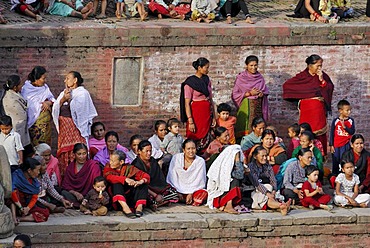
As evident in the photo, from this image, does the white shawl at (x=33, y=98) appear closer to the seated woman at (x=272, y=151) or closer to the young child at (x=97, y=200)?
the young child at (x=97, y=200)

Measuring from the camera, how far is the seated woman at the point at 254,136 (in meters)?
20.1

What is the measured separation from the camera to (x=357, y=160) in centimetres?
1992

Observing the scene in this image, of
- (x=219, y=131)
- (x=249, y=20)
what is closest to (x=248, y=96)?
(x=219, y=131)

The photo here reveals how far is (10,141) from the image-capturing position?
1825cm

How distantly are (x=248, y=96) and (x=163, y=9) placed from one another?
6.45 ft

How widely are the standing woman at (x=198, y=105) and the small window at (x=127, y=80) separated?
36.1 inches

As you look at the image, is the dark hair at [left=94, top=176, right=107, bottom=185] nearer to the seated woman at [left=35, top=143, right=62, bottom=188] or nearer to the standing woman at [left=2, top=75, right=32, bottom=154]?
the seated woman at [left=35, top=143, right=62, bottom=188]

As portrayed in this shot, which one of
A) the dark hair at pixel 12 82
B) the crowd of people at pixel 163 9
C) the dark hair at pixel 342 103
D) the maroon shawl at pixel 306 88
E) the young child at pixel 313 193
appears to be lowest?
the young child at pixel 313 193

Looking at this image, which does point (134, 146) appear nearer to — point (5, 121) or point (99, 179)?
point (99, 179)

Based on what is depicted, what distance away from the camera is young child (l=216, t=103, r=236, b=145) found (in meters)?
20.2

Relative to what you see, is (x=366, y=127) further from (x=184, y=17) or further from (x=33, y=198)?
(x=33, y=198)

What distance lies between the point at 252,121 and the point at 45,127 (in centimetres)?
304

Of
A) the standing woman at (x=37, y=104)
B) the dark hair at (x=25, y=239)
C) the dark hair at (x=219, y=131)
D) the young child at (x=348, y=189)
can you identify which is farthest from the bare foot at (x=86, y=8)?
the dark hair at (x=25, y=239)

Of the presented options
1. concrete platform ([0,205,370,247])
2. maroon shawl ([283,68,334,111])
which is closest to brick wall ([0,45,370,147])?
maroon shawl ([283,68,334,111])
